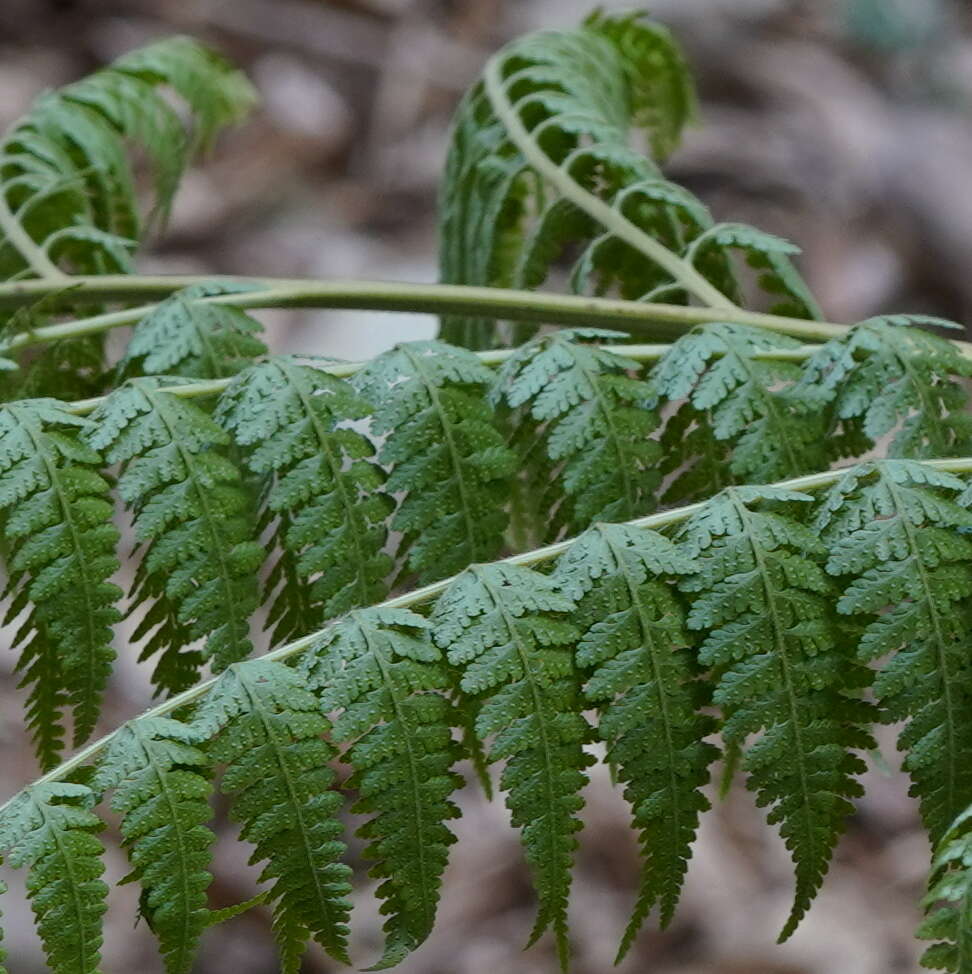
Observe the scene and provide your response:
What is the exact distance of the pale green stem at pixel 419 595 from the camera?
0.83 m

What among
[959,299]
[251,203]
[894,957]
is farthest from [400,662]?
[251,203]

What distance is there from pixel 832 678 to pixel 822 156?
143 inches

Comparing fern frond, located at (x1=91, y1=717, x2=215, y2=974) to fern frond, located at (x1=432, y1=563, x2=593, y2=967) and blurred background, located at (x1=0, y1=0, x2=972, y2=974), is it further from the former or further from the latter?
blurred background, located at (x1=0, y1=0, x2=972, y2=974)

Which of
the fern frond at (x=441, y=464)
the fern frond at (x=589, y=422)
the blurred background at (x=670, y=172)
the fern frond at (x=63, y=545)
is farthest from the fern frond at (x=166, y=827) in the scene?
the blurred background at (x=670, y=172)

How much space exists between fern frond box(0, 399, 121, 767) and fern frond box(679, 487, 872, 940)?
41 centimetres

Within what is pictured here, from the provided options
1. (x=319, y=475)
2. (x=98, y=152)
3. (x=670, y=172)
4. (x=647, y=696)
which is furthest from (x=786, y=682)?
(x=670, y=172)

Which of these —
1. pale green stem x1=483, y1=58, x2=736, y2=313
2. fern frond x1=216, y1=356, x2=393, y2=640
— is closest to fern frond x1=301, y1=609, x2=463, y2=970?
fern frond x1=216, y1=356, x2=393, y2=640

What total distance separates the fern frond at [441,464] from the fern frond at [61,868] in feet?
1.01

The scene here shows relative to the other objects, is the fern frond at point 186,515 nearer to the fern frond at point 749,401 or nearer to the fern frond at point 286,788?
the fern frond at point 286,788

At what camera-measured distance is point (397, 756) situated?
0.83 metres

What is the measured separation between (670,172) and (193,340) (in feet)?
10.7

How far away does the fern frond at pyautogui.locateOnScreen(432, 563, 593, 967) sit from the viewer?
83 centimetres

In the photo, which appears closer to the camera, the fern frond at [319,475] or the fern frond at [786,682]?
the fern frond at [786,682]

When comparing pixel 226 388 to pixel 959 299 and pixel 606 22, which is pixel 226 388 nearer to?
pixel 606 22
